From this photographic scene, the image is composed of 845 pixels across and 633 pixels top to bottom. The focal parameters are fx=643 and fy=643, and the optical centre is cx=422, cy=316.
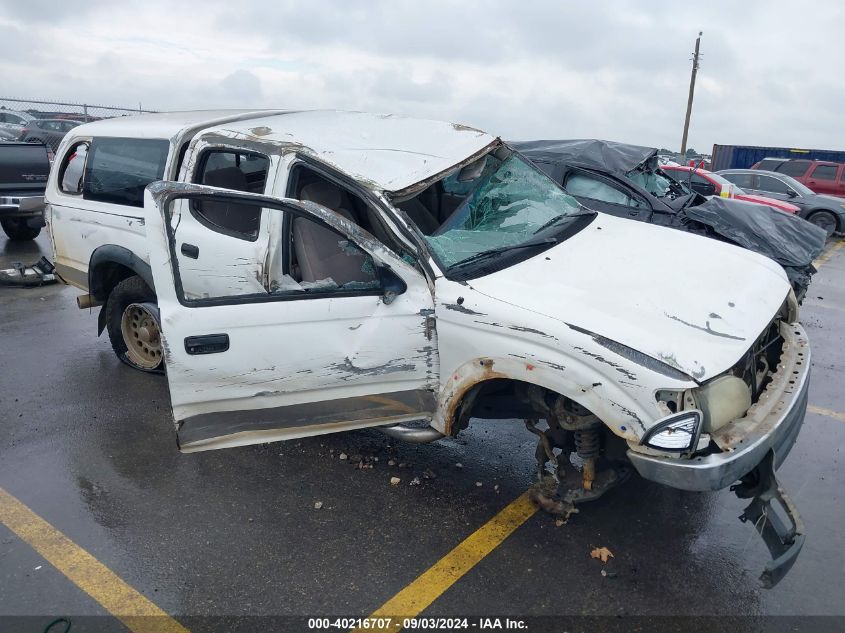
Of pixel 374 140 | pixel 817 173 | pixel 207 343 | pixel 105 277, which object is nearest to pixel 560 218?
pixel 374 140

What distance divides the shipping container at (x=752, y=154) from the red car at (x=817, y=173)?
22.2ft

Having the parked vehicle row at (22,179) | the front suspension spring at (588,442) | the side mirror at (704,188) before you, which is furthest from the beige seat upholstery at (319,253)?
the side mirror at (704,188)

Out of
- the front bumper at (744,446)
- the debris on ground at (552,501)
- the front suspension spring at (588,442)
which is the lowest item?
the debris on ground at (552,501)

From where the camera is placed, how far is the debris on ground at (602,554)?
10.2 feet

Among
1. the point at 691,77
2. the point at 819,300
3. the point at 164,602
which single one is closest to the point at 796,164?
the point at 819,300

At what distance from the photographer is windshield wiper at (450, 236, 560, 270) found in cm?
320

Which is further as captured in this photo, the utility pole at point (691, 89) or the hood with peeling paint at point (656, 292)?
the utility pole at point (691, 89)

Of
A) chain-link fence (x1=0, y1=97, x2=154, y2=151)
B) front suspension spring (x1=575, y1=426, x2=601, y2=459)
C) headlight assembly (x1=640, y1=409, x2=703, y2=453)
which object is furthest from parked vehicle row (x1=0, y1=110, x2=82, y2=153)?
headlight assembly (x1=640, y1=409, x2=703, y2=453)

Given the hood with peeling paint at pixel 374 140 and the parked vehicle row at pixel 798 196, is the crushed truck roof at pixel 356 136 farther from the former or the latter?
the parked vehicle row at pixel 798 196

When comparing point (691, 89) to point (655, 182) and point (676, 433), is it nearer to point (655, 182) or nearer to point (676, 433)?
point (655, 182)

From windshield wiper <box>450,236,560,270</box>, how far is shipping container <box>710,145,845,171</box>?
22904 millimetres

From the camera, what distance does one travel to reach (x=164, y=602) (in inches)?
110

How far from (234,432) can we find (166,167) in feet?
6.51

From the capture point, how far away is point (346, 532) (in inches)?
129
